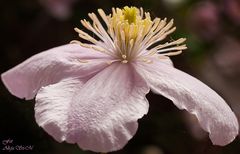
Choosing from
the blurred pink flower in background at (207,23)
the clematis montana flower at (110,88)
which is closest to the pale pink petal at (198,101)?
the clematis montana flower at (110,88)

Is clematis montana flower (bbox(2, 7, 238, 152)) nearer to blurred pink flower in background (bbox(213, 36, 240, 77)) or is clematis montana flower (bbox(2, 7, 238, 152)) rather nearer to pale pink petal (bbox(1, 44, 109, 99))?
pale pink petal (bbox(1, 44, 109, 99))

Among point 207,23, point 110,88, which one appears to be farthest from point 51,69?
point 207,23

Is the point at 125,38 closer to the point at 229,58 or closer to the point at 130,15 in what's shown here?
the point at 130,15

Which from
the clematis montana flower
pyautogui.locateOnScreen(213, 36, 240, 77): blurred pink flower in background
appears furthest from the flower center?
pyautogui.locateOnScreen(213, 36, 240, 77): blurred pink flower in background

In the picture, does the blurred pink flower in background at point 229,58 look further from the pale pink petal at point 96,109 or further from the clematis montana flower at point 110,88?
the pale pink petal at point 96,109

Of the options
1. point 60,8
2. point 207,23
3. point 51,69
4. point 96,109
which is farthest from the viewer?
point 60,8

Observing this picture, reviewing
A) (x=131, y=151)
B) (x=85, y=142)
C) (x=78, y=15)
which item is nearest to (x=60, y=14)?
(x=78, y=15)

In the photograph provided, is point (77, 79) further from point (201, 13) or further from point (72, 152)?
point (201, 13)
